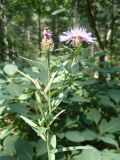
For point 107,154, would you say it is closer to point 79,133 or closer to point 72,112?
point 79,133

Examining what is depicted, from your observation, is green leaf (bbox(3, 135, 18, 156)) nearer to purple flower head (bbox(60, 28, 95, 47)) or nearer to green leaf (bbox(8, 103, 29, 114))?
green leaf (bbox(8, 103, 29, 114))

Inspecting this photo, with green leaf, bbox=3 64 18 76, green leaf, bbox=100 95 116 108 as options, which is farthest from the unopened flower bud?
green leaf, bbox=3 64 18 76

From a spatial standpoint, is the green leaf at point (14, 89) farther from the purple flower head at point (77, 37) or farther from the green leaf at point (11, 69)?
the purple flower head at point (77, 37)

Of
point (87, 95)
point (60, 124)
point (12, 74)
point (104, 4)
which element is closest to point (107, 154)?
point (60, 124)

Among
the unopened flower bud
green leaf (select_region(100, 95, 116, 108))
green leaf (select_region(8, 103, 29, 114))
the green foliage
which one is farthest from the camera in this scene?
green leaf (select_region(100, 95, 116, 108))

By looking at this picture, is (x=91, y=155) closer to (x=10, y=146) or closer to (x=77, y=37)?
(x=10, y=146)

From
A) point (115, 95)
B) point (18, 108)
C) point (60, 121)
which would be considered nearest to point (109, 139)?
point (60, 121)

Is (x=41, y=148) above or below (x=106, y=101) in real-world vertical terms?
below

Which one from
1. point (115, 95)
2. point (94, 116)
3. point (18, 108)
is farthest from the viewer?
point (115, 95)
